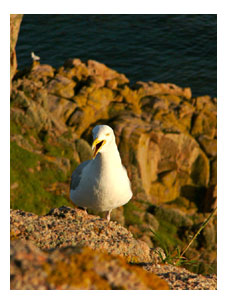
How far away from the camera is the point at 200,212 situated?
22.9 m

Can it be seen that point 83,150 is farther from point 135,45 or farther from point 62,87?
point 135,45

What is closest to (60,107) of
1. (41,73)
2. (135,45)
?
(41,73)

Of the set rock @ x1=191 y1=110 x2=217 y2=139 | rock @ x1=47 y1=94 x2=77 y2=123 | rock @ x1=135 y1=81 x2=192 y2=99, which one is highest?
rock @ x1=135 y1=81 x2=192 y2=99


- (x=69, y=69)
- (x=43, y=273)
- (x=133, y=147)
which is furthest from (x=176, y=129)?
(x=43, y=273)

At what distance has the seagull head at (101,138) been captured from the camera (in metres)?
6.68

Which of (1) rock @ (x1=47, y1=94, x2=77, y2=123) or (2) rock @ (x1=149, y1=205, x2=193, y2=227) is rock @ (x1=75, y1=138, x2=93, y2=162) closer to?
(1) rock @ (x1=47, y1=94, x2=77, y2=123)

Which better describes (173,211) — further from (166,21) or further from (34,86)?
(166,21)

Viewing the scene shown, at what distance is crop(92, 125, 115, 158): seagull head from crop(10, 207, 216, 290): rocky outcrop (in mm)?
1488

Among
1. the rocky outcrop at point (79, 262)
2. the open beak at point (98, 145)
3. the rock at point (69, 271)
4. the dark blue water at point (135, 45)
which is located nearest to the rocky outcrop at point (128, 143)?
the dark blue water at point (135, 45)

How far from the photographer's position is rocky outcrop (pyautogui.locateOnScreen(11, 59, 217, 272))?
682 inches

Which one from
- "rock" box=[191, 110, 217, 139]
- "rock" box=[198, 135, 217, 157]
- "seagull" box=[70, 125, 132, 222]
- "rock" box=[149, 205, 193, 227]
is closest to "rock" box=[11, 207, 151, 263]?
"seagull" box=[70, 125, 132, 222]

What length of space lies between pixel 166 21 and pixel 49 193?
26771mm

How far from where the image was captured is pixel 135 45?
34.6 meters

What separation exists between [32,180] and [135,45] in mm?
22129
